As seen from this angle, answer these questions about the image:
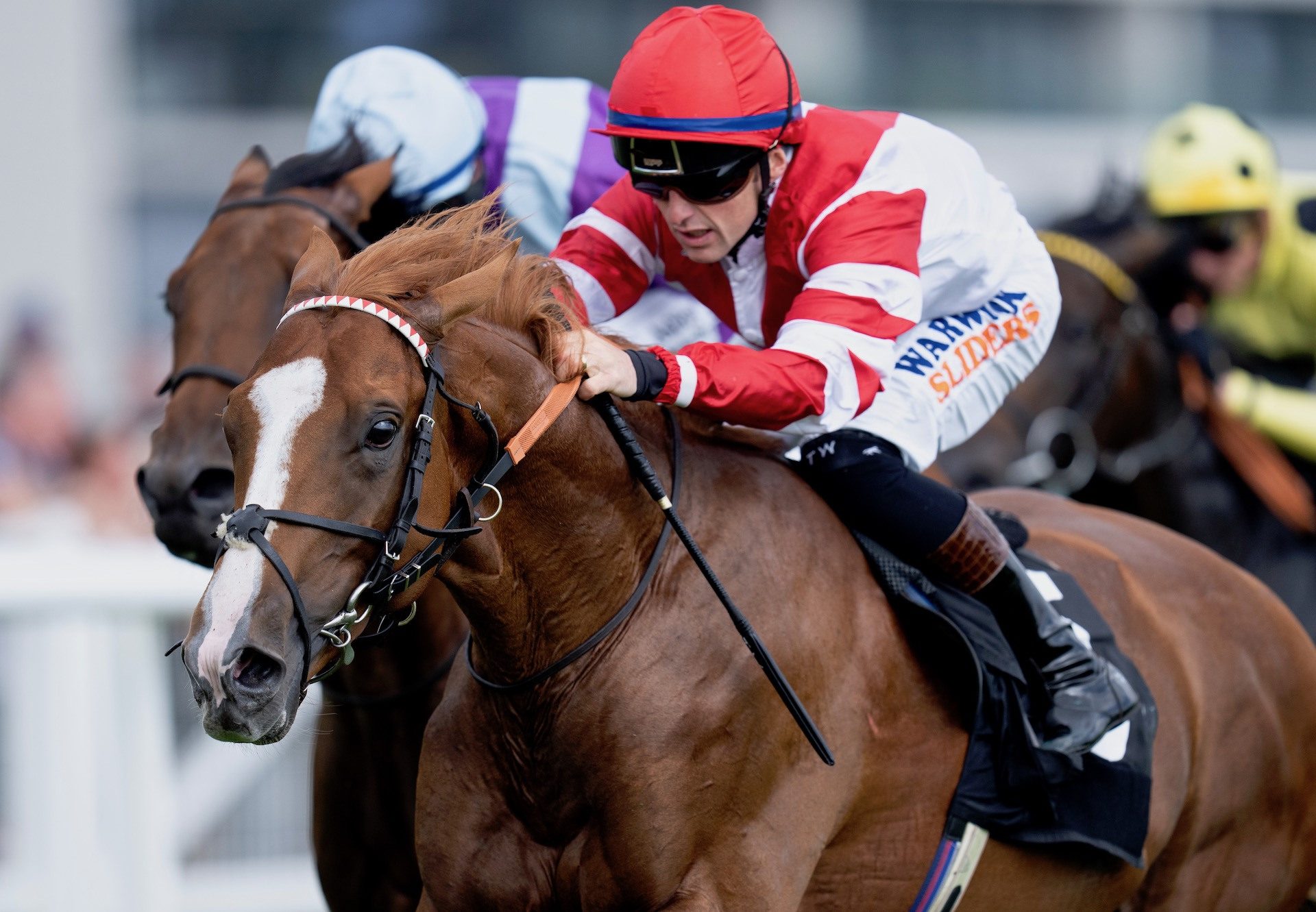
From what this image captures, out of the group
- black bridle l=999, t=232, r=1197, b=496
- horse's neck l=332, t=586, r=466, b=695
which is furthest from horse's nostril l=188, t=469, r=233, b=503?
black bridle l=999, t=232, r=1197, b=496

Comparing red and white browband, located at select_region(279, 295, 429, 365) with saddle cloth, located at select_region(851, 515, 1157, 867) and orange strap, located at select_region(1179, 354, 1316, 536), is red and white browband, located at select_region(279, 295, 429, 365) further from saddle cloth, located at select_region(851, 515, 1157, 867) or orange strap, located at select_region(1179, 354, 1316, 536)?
orange strap, located at select_region(1179, 354, 1316, 536)

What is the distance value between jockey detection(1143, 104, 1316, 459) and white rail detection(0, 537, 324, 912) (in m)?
3.53

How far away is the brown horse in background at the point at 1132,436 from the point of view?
562 centimetres

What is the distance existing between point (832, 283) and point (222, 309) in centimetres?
135

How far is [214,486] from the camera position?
3.28 meters

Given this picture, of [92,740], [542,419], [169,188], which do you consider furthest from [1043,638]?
[169,188]

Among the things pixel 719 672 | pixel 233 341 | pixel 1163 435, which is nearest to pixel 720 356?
pixel 719 672

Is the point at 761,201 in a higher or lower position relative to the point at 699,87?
lower

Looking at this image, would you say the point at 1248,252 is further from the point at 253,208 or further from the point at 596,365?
the point at 596,365

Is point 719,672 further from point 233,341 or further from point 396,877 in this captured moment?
point 233,341

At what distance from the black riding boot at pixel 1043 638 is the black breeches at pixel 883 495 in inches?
1.5

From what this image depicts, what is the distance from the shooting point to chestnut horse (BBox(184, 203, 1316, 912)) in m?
2.26

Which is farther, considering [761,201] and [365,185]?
[365,185]

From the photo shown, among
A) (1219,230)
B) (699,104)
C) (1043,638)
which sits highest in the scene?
(699,104)
